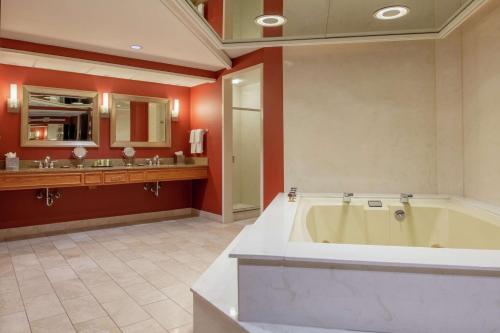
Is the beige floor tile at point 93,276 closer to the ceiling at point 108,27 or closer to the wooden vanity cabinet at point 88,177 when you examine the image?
the wooden vanity cabinet at point 88,177

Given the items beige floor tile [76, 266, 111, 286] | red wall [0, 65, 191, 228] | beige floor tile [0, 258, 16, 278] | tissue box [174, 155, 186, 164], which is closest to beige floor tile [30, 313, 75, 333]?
beige floor tile [76, 266, 111, 286]

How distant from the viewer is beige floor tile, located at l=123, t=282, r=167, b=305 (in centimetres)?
231

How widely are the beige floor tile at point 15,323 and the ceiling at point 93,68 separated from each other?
8.55 feet

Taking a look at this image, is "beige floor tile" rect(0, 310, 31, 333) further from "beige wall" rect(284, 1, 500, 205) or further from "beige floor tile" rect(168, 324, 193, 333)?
"beige wall" rect(284, 1, 500, 205)

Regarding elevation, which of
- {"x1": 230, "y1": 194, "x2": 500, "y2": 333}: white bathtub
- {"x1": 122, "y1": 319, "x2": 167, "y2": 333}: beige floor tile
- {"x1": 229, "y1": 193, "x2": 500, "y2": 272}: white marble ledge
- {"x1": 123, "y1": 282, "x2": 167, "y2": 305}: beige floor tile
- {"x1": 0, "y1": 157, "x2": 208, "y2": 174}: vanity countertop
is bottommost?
{"x1": 122, "y1": 319, "x2": 167, "y2": 333}: beige floor tile

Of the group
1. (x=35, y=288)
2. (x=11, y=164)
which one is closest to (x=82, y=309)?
(x=35, y=288)

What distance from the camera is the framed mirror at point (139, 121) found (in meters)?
4.82

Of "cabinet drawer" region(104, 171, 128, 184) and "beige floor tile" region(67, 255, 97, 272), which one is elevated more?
"cabinet drawer" region(104, 171, 128, 184)

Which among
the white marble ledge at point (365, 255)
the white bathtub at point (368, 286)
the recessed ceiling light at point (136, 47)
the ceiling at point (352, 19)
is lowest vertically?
the white bathtub at point (368, 286)

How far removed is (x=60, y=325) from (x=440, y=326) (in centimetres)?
203

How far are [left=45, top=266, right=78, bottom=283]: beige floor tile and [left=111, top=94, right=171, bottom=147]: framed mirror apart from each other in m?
2.22

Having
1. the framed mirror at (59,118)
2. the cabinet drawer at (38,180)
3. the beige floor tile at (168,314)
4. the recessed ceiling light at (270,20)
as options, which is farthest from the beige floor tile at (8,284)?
the recessed ceiling light at (270,20)

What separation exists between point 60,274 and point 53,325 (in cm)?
93

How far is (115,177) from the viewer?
4297 millimetres
